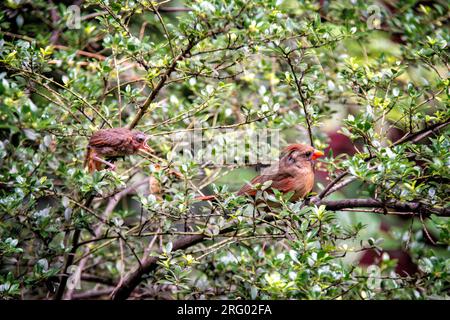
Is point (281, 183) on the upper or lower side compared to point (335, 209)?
upper

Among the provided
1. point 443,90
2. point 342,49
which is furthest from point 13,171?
point 342,49

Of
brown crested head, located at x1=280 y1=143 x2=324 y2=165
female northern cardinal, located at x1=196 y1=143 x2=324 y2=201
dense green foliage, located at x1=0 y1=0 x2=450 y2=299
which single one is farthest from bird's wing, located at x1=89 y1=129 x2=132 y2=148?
brown crested head, located at x1=280 y1=143 x2=324 y2=165

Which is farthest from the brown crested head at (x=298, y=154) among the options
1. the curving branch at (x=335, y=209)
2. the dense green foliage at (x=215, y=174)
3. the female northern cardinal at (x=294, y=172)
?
the curving branch at (x=335, y=209)

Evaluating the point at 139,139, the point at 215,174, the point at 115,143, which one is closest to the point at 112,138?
the point at 115,143

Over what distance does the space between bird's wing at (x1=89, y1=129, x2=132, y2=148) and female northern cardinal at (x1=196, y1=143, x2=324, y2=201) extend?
0.77 m

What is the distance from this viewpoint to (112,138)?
2.68m

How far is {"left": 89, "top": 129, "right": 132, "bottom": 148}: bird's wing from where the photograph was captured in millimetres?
2682

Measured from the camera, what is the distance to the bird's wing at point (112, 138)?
2.68 meters

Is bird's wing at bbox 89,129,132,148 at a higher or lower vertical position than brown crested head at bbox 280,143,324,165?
lower

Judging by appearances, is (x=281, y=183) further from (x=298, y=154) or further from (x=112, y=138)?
(x=112, y=138)

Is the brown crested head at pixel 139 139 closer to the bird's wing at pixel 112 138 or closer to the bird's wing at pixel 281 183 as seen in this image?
the bird's wing at pixel 112 138

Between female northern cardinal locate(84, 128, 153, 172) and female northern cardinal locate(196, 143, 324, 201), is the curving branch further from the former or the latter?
female northern cardinal locate(84, 128, 153, 172)

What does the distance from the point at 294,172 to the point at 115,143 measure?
1.09 m

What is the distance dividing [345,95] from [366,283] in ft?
4.72
